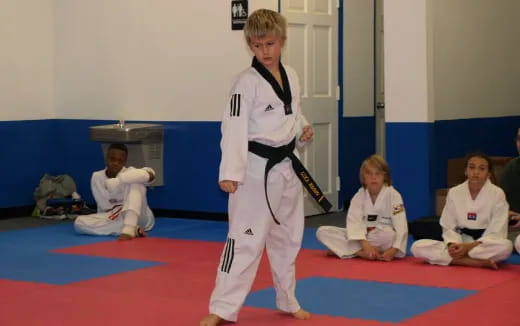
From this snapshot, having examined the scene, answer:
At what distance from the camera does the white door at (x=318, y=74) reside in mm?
9546

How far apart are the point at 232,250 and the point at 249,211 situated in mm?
220

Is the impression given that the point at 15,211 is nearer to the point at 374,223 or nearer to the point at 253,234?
the point at 374,223

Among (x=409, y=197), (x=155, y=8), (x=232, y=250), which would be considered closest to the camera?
(x=232, y=250)

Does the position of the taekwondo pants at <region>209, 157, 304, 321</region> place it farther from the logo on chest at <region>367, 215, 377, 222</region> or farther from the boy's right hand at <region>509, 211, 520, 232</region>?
the boy's right hand at <region>509, 211, 520, 232</region>

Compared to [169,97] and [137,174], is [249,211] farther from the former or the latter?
[169,97]

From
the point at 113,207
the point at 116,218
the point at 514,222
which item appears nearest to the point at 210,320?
the point at 514,222

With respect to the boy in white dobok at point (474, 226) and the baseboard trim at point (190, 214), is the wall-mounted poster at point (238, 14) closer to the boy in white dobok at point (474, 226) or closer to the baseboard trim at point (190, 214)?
the baseboard trim at point (190, 214)

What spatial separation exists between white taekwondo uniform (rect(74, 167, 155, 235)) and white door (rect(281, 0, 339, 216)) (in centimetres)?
176

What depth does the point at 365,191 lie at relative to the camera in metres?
7.45

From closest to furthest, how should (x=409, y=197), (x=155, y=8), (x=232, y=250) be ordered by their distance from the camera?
(x=232, y=250) < (x=409, y=197) < (x=155, y=8)

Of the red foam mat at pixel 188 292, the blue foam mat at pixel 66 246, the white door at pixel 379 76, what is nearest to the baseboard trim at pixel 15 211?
the blue foam mat at pixel 66 246

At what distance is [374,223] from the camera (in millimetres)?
7398

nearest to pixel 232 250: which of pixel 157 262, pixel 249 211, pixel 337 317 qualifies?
pixel 249 211

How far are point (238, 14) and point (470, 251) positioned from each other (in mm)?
3643
